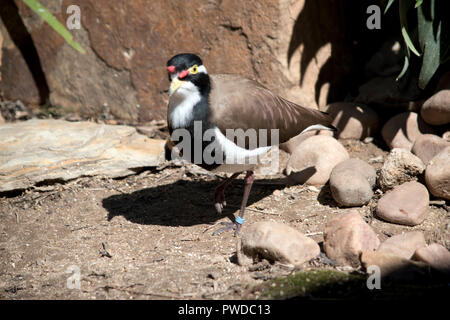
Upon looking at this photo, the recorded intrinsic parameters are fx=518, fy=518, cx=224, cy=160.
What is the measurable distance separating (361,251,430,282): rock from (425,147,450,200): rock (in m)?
1.05

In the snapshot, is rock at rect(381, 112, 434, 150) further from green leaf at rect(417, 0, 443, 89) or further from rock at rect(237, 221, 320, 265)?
rock at rect(237, 221, 320, 265)

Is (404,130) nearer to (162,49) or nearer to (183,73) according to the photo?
(183,73)

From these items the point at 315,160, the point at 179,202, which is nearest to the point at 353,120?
the point at 315,160

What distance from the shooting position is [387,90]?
525 cm

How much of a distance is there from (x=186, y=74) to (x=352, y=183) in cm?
156

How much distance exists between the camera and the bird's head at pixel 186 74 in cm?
385

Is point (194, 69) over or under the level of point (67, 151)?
over

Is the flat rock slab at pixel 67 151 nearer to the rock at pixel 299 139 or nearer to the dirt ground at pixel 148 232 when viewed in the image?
the dirt ground at pixel 148 232

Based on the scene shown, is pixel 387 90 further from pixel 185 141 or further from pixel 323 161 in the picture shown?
pixel 185 141

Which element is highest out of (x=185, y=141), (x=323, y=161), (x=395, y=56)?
(x=395, y=56)

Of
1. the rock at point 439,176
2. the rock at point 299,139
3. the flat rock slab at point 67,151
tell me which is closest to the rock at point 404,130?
the rock at point 299,139

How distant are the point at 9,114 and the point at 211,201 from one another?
2.91m

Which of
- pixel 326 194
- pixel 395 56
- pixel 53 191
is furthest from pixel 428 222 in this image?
pixel 53 191

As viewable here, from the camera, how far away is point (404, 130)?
193 inches
